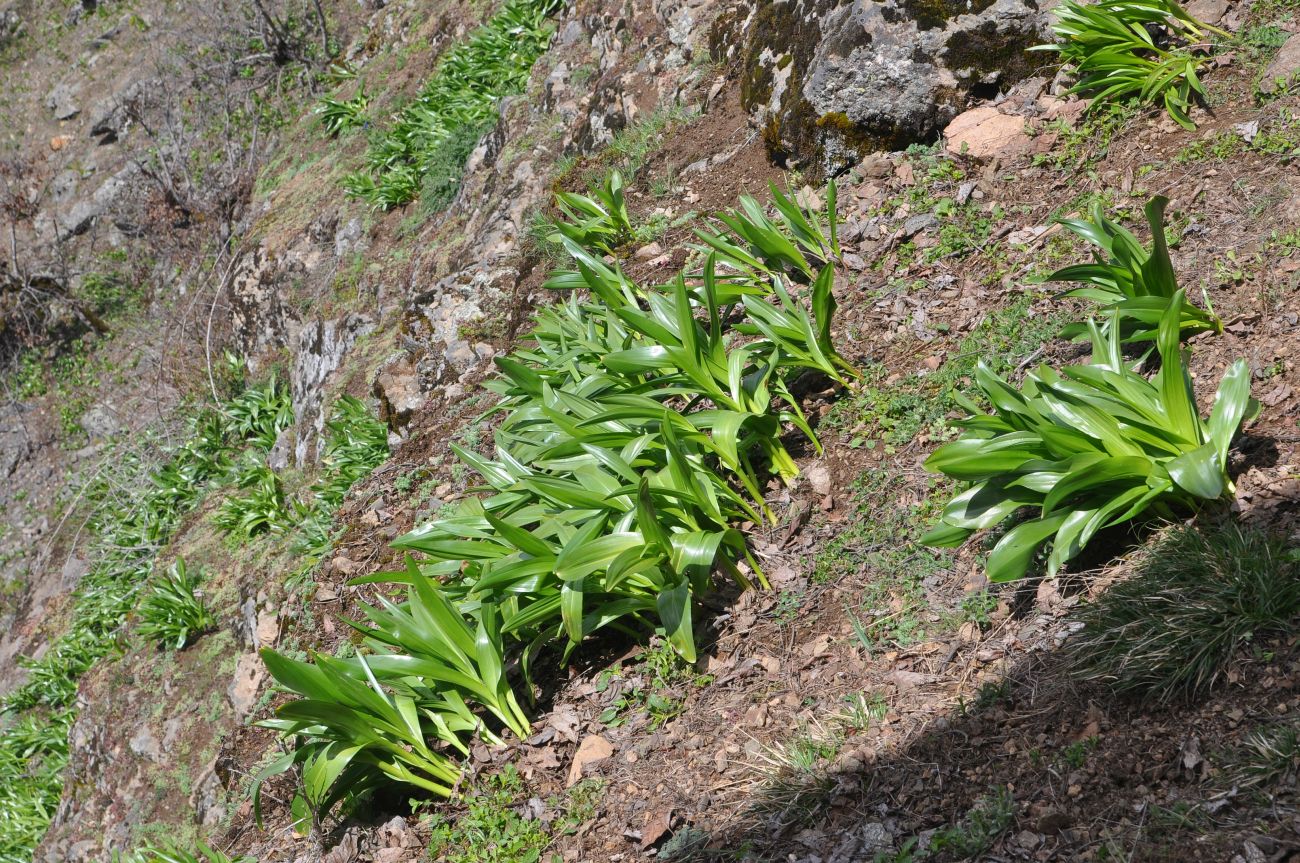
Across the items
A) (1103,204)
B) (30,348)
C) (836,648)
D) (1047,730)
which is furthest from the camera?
(30,348)

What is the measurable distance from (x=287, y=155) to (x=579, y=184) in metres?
7.38

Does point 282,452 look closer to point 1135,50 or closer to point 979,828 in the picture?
point 1135,50

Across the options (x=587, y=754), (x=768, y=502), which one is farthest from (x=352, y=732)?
(x=768, y=502)

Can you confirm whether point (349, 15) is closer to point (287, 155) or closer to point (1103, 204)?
point (287, 155)

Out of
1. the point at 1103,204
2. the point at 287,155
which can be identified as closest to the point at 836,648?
the point at 1103,204

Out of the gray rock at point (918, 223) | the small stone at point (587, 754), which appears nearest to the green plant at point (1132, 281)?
the gray rock at point (918, 223)

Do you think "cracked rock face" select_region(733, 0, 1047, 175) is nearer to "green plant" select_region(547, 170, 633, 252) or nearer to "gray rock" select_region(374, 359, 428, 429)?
"green plant" select_region(547, 170, 633, 252)

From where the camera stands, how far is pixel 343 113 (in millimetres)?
11938

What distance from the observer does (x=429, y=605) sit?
347 centimetres

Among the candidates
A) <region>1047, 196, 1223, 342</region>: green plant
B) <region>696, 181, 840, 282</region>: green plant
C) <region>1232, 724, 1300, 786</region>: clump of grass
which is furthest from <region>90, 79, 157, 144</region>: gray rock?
<region>1232, 724, 1300, 786</region>: clump of grass

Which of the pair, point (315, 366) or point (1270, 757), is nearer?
point (1270, 757)

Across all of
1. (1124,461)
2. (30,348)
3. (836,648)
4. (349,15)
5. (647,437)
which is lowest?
(836,648)

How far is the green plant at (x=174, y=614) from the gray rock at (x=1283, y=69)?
7346mm

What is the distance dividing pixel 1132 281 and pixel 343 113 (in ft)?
35.1
